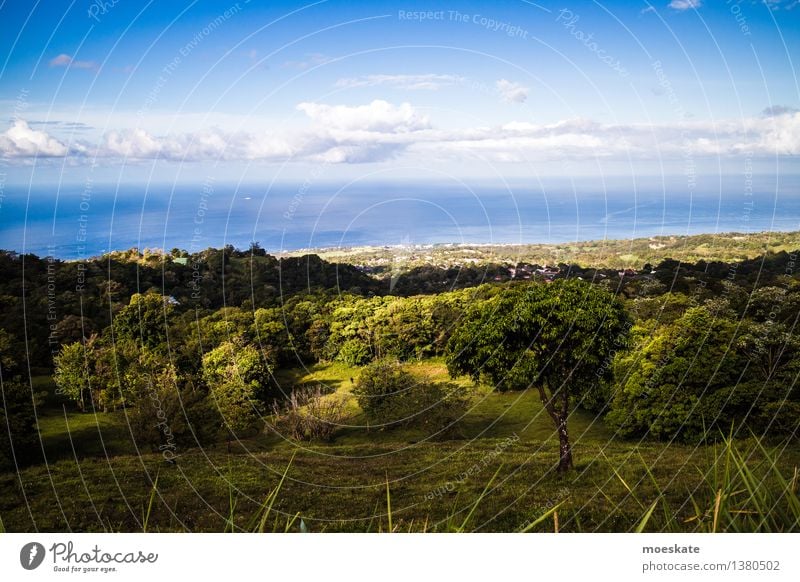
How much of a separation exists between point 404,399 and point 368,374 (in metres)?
0.96

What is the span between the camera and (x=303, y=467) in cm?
955

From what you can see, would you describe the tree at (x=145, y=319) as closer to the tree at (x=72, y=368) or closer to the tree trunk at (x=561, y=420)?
the tree at (x=72, y=368)

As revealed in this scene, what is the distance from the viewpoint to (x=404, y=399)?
10492 millimetres

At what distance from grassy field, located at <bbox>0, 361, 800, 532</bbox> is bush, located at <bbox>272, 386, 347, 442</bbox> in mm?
229

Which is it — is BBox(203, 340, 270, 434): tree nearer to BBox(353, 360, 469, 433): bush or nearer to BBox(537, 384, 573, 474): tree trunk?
BBox(353, 360, 469, 433): bush

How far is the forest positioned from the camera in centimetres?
797

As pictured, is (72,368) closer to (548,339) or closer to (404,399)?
(404,399)

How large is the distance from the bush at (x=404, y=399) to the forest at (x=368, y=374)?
1.9 inches

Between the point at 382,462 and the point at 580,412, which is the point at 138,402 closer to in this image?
the point at 382,462

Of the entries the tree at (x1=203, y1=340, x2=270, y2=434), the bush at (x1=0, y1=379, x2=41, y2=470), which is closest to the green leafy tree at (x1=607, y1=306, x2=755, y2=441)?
the tree at (x1=203, y1=340, x2=270, y2=434)

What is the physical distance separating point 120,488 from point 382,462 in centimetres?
410
